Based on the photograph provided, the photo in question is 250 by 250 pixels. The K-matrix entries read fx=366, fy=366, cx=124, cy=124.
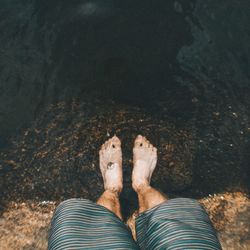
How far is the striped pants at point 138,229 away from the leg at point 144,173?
29cm

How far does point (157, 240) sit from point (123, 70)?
2.34 m

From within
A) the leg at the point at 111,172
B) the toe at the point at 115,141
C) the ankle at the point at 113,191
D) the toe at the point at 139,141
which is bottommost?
the ankle at the point at 113,191

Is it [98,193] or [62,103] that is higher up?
[62,103]

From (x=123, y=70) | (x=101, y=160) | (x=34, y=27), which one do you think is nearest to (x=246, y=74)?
(x=123, y=70)

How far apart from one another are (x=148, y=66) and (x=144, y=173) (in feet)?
4.65

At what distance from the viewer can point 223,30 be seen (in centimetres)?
460

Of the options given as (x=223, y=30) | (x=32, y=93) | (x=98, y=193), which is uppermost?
(x=223, y=30)

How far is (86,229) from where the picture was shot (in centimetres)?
257

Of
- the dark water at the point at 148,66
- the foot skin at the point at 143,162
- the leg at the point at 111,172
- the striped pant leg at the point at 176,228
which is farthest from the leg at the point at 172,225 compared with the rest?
the dark water at the point at 148,66

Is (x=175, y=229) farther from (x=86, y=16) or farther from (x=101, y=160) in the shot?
(x=86, y=16)

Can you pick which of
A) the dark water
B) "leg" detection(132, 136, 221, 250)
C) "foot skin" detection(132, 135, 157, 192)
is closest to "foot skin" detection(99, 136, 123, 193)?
"foot skin" detection(132, 135, 157, 192)

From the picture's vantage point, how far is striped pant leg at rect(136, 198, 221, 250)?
238 cm

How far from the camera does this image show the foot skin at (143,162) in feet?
11.4

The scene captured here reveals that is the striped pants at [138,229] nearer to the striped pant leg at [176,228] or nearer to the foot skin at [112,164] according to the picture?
the striped pant leg at [176,228]
